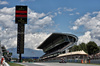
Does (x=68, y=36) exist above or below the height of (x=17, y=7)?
below

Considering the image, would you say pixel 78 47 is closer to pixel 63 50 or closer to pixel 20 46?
pixel 63 50

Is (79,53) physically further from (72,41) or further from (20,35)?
(20,35)

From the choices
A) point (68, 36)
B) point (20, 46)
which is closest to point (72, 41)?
point (68, 36)

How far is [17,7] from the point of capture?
147 meters

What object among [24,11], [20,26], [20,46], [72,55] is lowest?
[72,55]

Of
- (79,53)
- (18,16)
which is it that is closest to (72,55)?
(79,53)

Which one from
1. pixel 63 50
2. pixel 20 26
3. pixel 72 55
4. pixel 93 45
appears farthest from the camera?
pixel 20 26

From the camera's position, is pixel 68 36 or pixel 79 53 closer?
pixel 79 53

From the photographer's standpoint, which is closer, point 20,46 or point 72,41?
point 72,41

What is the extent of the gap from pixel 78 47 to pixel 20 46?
42.9m

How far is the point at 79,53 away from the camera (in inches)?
2987

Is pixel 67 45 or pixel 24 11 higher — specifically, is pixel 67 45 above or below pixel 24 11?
below

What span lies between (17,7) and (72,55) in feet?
249

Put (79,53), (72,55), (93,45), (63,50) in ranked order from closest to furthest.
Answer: (79,53), (72,55), (93,45), (63,50)
